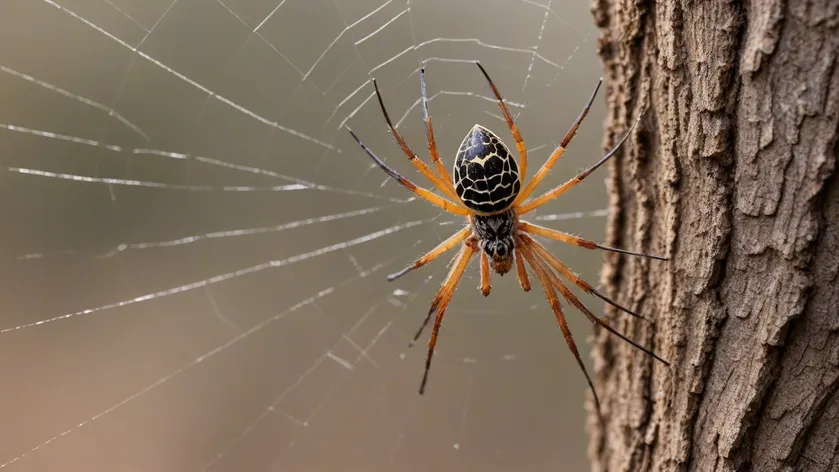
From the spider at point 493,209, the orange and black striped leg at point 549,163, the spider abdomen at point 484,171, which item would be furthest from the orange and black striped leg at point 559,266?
the spider abdomen at point 484,171

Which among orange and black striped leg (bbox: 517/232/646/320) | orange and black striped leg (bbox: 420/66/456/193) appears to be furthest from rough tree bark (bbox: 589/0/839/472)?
orange and black striped leg (bbox: 420/66/456/193)

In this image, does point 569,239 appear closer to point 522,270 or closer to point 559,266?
point 559,266

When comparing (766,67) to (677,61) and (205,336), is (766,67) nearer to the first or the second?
(677,61)

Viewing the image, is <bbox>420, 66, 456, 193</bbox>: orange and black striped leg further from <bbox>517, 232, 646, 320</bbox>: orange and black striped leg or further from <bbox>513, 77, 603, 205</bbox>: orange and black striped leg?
<bbox>517, 232, 646, 320</bbox>: orange and black striped leg

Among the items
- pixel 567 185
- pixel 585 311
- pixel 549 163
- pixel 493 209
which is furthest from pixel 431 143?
pixel 585 311

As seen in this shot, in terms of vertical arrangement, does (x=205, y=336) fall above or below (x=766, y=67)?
below

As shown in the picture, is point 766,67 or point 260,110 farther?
point 260,110

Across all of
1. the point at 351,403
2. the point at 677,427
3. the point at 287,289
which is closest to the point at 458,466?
the point at 351,403

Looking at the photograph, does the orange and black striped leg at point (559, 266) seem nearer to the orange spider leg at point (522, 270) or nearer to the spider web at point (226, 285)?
the orange spider leg at point (522, 270)

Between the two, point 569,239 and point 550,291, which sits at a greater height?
point 569,239
